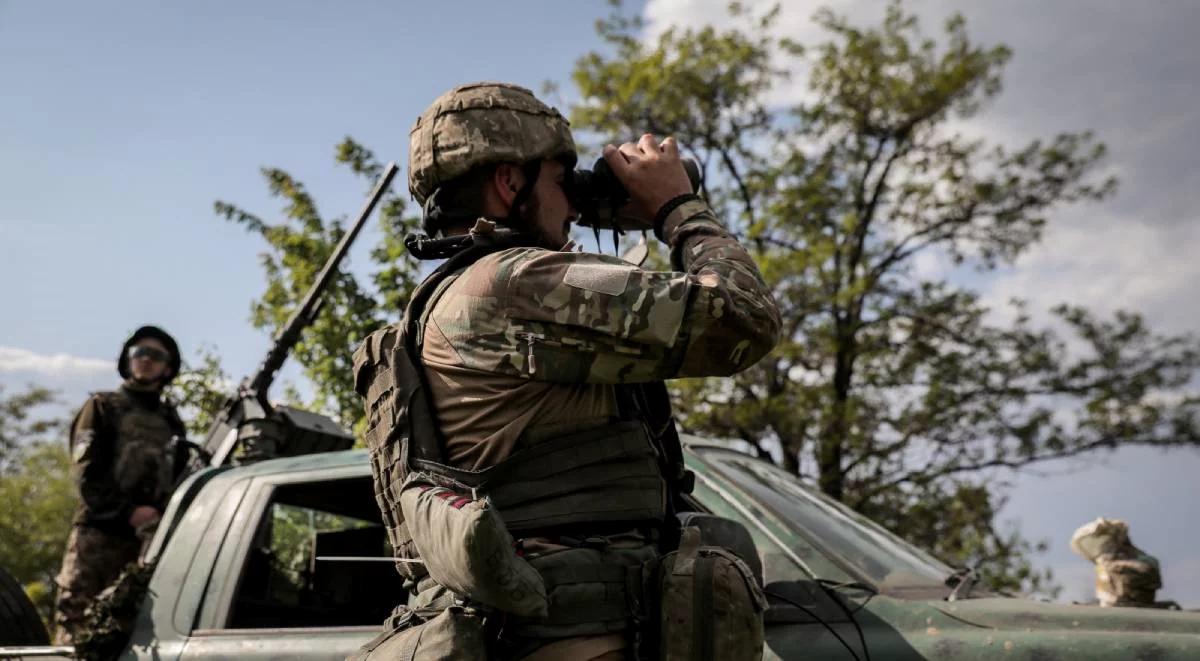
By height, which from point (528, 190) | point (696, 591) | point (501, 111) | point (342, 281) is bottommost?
point (696, 591)

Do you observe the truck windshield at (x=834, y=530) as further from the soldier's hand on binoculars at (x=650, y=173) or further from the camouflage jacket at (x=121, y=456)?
the camouflage jacket at (x=121, y=456)

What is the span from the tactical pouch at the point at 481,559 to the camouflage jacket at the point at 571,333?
0.21 metres

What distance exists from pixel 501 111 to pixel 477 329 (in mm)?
517

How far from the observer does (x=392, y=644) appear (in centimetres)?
220

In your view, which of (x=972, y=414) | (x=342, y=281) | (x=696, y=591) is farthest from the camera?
(x=972, y=414)

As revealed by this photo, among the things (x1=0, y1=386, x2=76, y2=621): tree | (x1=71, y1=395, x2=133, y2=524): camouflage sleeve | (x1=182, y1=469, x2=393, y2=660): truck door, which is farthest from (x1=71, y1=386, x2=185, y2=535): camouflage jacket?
(x1=0, y1=386, x2=76, y2=621): tree

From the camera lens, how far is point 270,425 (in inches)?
212

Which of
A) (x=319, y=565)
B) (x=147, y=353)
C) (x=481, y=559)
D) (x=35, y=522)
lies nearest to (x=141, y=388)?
(x=147, y=353)

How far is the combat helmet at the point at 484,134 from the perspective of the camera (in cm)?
241

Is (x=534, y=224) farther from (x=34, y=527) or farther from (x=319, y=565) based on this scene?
(x=34, y=527)

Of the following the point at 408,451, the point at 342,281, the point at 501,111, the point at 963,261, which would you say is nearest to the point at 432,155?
the point at 501,111

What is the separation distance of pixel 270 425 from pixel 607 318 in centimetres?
366

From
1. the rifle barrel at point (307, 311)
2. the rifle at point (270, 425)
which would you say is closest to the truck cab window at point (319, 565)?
the rifle at point (270, 425)

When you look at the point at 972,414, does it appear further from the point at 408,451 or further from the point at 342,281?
the point at 408,451
